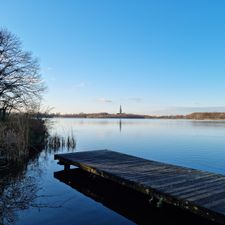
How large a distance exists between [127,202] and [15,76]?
1752 centimetres

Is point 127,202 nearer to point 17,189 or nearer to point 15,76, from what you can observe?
point 17,189

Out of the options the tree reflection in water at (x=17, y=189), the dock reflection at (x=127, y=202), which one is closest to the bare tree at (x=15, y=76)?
the tree reflection in water at (x=17, y=189)

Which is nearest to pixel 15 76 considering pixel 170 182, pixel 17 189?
pixel 17 189

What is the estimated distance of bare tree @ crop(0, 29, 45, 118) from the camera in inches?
778

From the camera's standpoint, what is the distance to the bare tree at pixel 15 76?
19.8 meters

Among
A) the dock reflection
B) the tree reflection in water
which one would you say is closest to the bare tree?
the tree reflection in water

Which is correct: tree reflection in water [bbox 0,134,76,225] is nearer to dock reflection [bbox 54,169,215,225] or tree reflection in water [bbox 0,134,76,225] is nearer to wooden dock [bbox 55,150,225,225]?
dock reflection [bbox 54,169,215,225]

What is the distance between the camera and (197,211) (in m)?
4.11

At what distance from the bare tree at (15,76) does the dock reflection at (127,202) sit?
12.6m

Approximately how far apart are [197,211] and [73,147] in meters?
11.8

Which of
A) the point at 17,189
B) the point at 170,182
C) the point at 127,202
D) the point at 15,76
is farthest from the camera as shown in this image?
the point at 15,76

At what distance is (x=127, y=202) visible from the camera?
243 inches

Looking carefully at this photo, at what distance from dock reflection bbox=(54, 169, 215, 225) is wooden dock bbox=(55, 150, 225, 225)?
0.40m

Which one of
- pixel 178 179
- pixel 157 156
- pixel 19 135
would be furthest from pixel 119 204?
pixel 157 156
